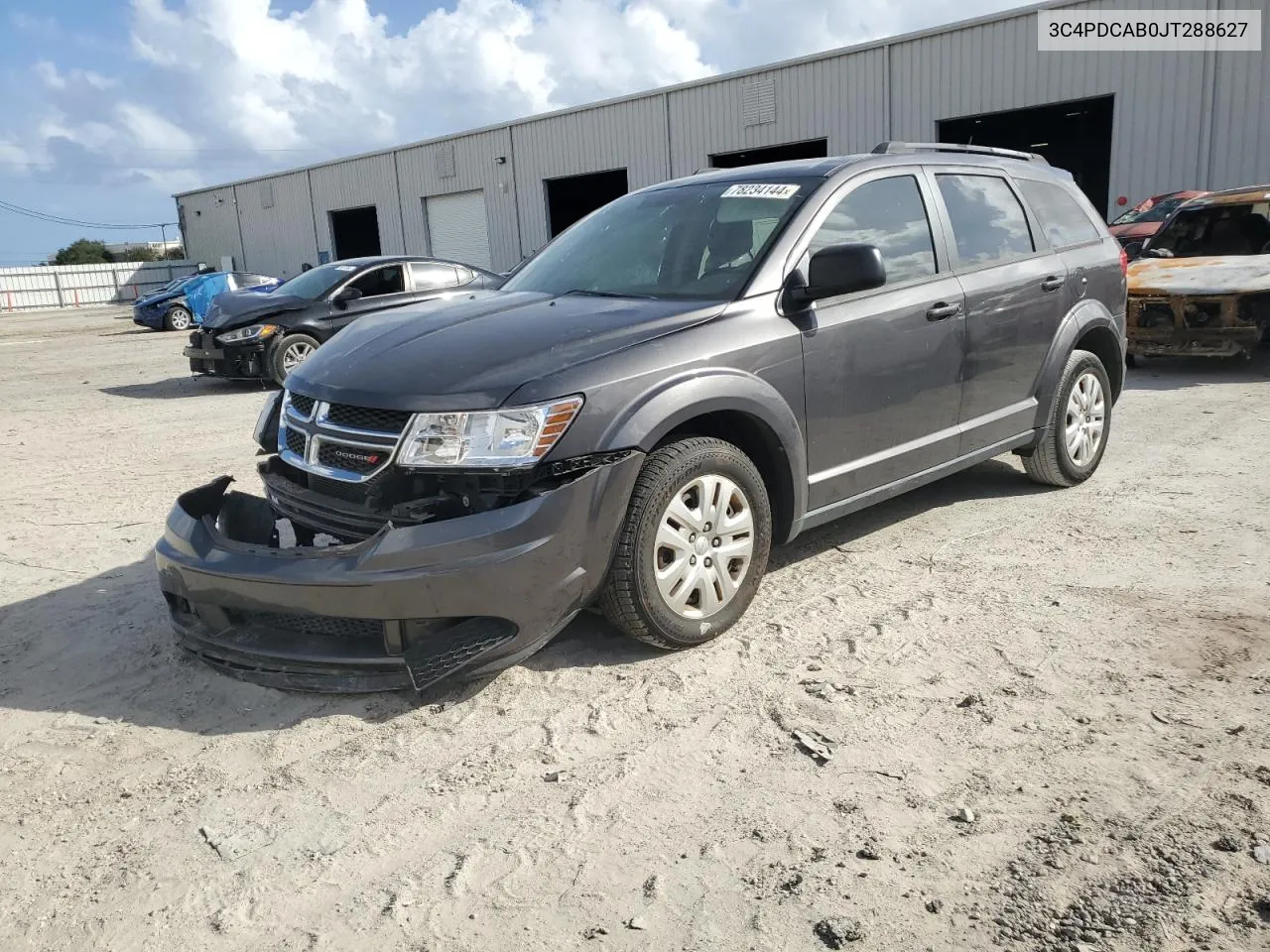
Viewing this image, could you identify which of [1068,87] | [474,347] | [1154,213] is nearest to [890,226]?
[474,347]

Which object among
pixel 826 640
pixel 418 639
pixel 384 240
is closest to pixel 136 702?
pixel 418 639

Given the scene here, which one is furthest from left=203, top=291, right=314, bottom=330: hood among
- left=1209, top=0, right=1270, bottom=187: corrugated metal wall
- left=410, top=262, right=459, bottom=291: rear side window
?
left=1209, top=0, right=1270, bottom=187: corrugated metal wall

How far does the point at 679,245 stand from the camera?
4.30 metres

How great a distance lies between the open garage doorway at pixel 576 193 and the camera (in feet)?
96.9

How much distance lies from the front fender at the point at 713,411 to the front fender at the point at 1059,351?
1929mm

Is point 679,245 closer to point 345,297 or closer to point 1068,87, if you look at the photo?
point 345,297

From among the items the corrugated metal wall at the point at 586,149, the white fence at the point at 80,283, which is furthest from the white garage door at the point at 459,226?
the white fence at the point at 80,283

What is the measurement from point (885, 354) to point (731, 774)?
6.78 feet

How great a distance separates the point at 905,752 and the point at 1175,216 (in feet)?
31.7

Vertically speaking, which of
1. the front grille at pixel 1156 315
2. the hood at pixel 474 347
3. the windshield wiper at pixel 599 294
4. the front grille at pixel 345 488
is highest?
the windshield wiper at pixel 599 294

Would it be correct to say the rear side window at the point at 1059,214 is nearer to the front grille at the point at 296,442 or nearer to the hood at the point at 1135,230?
the front grille at the point at 296,442

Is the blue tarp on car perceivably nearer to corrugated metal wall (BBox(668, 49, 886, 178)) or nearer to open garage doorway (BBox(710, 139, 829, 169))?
corrugated metal wall (BBox(668, 49, 886, 178))

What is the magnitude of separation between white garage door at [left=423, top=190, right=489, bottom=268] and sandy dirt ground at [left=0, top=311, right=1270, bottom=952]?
28.5m

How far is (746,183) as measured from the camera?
444 centimetres
